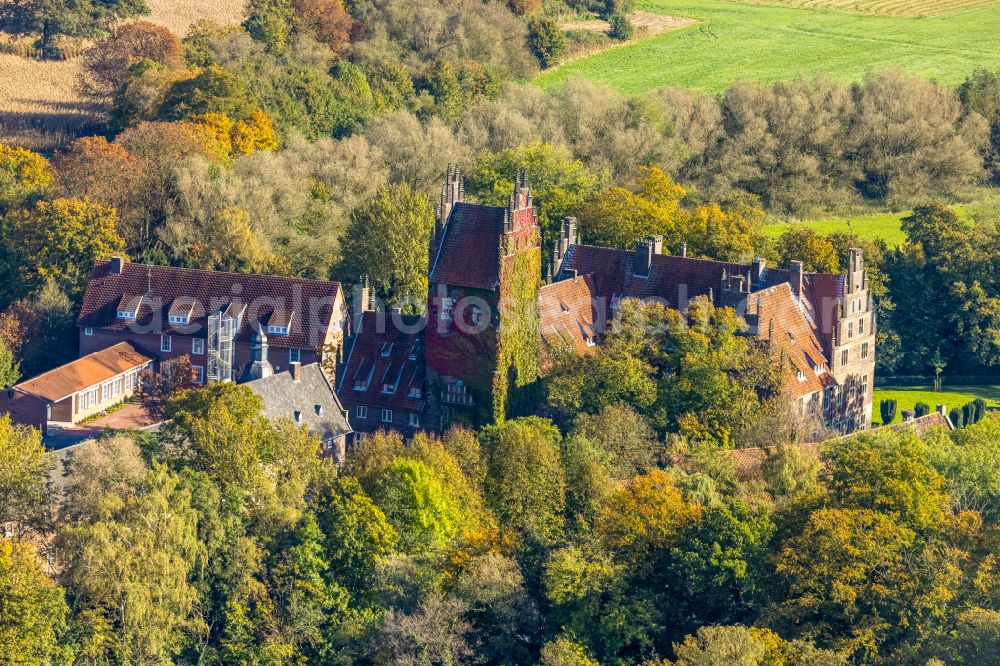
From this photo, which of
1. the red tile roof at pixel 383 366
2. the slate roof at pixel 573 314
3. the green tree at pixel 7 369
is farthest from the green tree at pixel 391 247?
the green tree at pixel 7 369

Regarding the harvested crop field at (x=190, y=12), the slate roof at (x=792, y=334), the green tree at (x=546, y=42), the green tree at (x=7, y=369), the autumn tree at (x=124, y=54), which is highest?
the harvested crop field at (x=190, y=12)

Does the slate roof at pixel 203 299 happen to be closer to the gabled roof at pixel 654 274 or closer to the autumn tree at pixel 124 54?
the gabled roof at pixel 654 274

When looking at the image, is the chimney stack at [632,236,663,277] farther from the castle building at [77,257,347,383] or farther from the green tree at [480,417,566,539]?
the green tree at [480,417,566,539]

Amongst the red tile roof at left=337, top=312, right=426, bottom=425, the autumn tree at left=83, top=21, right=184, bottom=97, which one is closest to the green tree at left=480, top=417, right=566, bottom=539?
the red tile roof at left=337, top=312, right=426, bottom=425

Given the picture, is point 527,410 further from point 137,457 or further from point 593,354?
point 137,457

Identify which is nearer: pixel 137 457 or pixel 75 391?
pixel 137 457

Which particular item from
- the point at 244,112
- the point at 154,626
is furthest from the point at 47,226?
the point at 154,626
